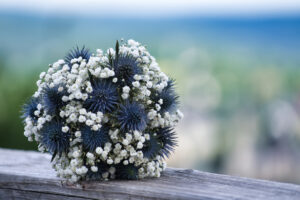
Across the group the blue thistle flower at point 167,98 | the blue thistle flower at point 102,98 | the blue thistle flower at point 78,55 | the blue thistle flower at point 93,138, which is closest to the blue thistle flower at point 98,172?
the blue thistle flower at point 93,138

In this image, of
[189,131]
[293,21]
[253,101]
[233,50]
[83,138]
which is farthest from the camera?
[293,21]

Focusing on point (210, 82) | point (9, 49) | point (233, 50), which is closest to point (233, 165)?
point (210, 82)

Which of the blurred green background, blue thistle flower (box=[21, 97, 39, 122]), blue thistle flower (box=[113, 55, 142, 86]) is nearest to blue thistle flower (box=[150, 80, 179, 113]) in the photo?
blue thistle flower (box=[113, 55, 142, 86])

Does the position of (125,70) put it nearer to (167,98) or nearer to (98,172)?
(167,98)

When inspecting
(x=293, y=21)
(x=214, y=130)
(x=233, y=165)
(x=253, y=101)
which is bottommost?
(x=233, y=165)

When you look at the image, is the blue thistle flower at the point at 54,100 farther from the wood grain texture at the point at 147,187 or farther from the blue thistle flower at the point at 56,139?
the wood grain texture at the point at 147,187

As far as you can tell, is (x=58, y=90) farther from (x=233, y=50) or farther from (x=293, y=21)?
(x=293, y=21)
